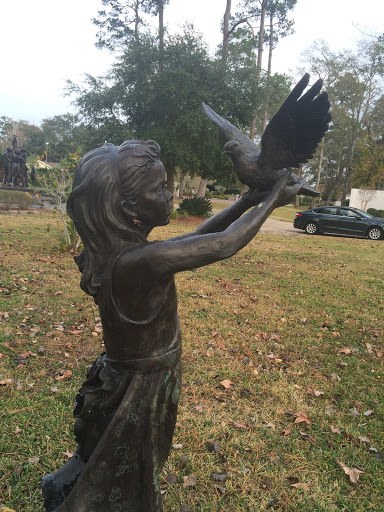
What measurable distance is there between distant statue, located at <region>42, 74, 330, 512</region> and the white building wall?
112 feet

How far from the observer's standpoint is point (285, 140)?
1618 mm

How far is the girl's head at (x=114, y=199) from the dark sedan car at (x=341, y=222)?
1661 centimetres

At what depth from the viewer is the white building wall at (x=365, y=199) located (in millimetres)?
32656

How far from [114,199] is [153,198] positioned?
156 millimetres

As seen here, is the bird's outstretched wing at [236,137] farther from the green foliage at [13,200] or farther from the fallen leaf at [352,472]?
the green foliage at [13,200]

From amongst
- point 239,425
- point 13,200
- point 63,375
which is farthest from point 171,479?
point 13,200

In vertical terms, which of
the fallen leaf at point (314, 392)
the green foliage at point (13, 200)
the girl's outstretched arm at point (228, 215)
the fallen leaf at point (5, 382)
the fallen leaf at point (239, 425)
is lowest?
the fallen leaf at point (239, 425)

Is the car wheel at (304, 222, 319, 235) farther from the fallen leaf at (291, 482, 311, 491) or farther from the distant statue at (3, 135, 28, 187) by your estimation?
the distant statue at (3, 135, 28, 187)

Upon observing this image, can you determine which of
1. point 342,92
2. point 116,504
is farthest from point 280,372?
point 342,92

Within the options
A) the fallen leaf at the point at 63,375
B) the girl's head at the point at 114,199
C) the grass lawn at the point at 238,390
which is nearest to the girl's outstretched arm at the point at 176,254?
the girl's head at the point at 114,199

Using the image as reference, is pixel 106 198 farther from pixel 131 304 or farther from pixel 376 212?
pixel 376 212

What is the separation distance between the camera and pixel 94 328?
5.21 m

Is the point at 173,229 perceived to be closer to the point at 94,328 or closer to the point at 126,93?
the point at 126,93

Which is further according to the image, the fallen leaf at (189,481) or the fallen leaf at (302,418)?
the fallen leaf at (302,418)
